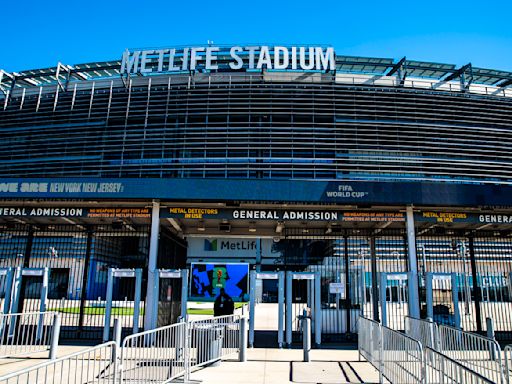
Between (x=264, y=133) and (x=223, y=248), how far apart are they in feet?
57.5

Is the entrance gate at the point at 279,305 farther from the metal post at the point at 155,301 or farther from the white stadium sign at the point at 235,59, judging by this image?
the white stadium sign at the point at 235,59

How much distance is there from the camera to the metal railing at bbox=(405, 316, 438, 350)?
395 inches

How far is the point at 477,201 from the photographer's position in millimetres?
13008

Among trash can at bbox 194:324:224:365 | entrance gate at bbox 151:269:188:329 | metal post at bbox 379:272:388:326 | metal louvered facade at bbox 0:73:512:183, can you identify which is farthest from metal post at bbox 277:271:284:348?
metal louvered facade at bbox 0:73:512:183

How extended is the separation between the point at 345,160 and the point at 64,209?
20.3m

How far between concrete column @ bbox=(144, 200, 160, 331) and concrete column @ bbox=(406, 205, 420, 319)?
8125mm

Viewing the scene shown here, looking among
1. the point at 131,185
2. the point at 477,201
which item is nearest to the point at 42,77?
the point at 131,185

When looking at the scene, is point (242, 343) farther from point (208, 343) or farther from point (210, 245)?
point (210, 245)

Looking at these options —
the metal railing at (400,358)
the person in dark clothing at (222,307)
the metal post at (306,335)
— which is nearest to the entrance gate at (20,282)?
the person in dark clothing at (222,307)

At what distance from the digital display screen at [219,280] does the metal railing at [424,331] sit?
31.3 m

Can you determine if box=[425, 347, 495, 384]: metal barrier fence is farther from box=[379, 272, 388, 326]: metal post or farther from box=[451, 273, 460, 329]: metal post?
box=[451, 273, 460, 329]: metal post

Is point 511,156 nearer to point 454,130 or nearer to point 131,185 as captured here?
point 454,130

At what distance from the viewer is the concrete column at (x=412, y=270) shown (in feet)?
43.9

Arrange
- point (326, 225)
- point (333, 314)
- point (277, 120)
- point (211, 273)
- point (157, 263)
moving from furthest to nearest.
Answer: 1. point (211, 273)
2. point (277, 120)
3. point (326, 225)
4. point (333, 314)
5. point (157, 263)
